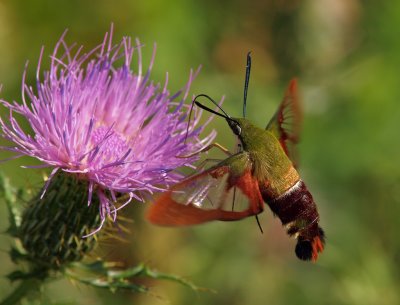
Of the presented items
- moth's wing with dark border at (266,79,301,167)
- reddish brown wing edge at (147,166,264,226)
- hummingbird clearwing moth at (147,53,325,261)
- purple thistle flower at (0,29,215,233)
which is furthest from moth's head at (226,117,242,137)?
moth's wing with dark border at (266,79,301,167)

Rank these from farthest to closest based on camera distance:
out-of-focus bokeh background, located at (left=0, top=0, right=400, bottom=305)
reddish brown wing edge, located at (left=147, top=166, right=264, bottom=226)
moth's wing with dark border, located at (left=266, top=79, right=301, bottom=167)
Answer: out-of-focus bokeh background, located at (left=0, top=0, right=400, bottom=305) → moth's wing with dark border, located at (left=266, top=79, right=301, bottom=167) → reddish brown wing edge, located at (left=147, top=166, right=264, bottom=226)

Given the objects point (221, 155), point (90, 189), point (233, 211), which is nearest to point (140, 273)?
point (90, 189)

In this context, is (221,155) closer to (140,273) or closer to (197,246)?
(197,246)

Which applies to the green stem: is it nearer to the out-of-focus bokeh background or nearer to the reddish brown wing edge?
the reddish brown wing edge

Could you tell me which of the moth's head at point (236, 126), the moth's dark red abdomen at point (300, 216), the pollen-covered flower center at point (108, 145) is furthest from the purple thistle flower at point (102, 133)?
the moth's dark red abdomen at point (300, 216)

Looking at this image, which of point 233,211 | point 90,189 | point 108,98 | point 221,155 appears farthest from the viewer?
point 221,155

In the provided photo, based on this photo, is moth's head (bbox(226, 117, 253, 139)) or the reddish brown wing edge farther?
moth's head (bbox(226, 117, 253, 139))
